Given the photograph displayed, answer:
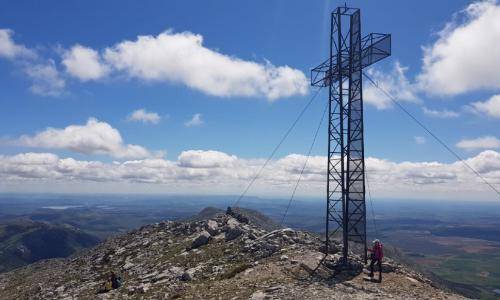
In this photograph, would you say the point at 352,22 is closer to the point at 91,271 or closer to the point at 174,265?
the point at 174,265

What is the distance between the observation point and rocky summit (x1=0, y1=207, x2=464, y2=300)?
2602cm

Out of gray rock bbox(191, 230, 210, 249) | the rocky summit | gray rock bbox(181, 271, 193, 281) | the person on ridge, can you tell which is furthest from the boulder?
the person on ridge

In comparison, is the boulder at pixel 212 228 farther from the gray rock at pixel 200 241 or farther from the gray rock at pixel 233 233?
the gray rock at pixel 233 233

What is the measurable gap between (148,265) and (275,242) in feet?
39.7

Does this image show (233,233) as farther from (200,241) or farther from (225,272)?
(225,272)

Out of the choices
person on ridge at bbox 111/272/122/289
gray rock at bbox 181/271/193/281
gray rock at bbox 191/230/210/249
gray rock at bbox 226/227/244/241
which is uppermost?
gray rock at bbox 226/227/244/241

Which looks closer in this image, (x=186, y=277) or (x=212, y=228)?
(x=186, y=277)

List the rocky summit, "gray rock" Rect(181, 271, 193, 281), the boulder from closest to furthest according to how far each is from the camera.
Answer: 1. the rocky summit
2. "gray rock" Rect(181, 271, 193, 281)
3. the boulder

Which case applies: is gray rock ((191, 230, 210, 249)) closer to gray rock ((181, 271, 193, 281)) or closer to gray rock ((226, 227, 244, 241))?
gray rock ((226, 227, 244, 241))

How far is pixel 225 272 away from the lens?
103 ft

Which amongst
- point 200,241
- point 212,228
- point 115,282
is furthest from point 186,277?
point 212,228

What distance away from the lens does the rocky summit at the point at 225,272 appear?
26.0 meters

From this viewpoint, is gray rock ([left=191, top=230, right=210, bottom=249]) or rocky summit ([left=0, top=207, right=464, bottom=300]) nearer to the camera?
rocky summit ([left=0, top=207, right=464, bottom=300])

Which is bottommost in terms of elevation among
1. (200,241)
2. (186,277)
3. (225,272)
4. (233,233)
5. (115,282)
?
(115,282)
